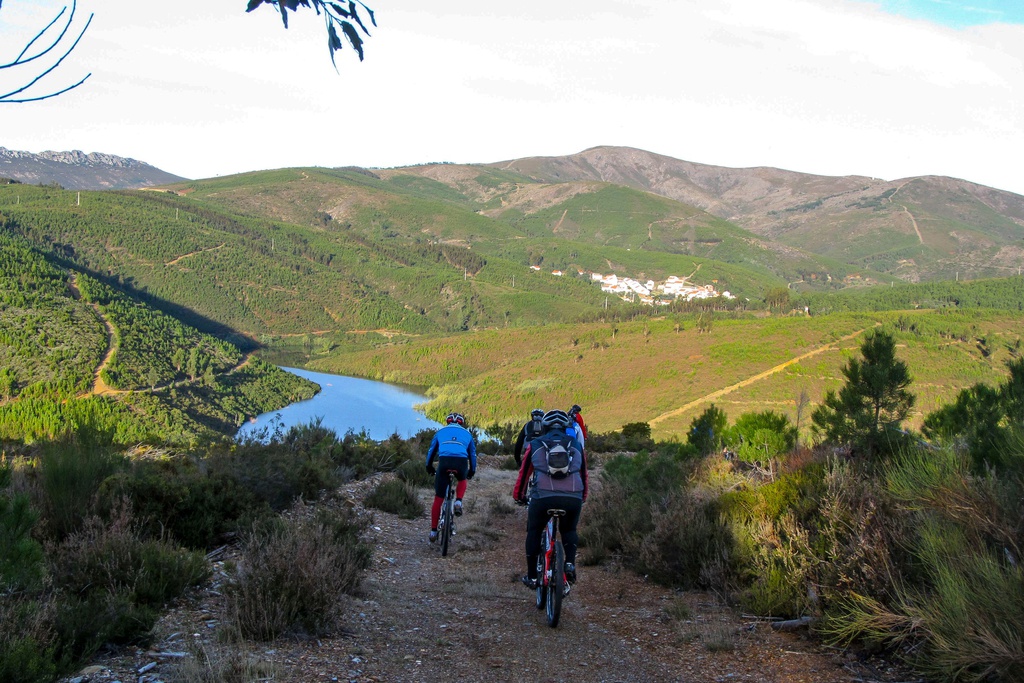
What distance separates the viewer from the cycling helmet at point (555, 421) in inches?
248

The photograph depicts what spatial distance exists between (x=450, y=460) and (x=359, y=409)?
6063 cm

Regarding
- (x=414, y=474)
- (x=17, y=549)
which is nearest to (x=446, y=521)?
(x=414, y=474)

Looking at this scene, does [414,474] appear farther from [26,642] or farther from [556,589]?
[26,642]

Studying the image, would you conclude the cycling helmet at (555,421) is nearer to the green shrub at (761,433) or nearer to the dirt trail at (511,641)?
the dirt trail at (511,641)

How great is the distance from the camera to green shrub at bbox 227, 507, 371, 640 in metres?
5.02

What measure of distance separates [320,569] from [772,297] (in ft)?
Answer: 351

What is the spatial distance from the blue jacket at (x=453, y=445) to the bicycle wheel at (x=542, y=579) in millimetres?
2523

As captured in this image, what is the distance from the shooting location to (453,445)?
352 inches

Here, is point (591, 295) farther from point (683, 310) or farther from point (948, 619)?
point (948, 619)

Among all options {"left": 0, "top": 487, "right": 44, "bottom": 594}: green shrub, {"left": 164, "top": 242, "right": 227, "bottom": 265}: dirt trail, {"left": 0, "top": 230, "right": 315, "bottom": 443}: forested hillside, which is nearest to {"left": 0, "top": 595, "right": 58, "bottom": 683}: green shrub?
{"left": 0, "top": 487, "right": 44, "bottom": 594}: green shrub

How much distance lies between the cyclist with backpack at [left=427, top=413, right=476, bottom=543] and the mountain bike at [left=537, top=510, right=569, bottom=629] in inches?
97.8

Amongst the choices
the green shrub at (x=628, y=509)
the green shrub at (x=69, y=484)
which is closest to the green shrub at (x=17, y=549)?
the green shrub at (x=69, y=484)

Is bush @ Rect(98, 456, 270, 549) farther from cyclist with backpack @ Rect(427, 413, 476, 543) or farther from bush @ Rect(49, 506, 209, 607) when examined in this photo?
cyclist with backpack @ Rect(427, 413, 476, 543)

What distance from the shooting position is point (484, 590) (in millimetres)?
7105
